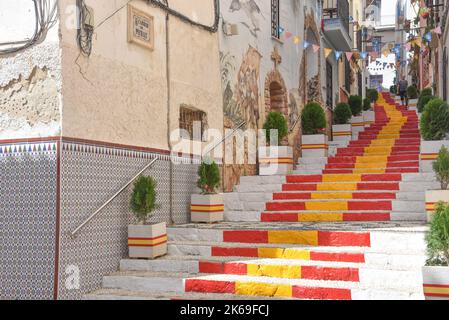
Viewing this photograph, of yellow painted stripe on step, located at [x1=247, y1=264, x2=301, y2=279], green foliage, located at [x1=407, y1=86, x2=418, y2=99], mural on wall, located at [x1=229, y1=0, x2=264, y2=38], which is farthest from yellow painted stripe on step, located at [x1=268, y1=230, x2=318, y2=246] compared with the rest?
green foliage, located at [x1=407, y1=86, x2=418, y2=99]

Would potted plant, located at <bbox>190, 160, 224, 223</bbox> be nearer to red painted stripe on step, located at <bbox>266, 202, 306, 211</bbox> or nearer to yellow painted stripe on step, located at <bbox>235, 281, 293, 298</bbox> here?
red painted stripe on step, located at <bbox>266, 202, 306, 211</bbox>

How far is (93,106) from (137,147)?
1.09 m

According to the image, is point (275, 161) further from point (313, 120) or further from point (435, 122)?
point (435, 122)

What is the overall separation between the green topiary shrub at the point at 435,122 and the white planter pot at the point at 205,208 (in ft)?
12.5

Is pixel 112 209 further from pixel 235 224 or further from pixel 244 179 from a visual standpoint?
pixel 244 179

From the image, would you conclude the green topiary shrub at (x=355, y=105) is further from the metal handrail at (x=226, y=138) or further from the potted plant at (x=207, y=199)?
the potted plant at (x=207, y=199)

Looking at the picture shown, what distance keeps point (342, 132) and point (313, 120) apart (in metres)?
2.74

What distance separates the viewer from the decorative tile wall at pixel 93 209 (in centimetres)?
600

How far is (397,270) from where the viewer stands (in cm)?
575

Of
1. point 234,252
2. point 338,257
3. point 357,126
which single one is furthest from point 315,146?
point 338,257

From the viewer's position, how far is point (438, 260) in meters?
5.01

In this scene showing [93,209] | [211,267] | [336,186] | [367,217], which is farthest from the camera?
[336,186]

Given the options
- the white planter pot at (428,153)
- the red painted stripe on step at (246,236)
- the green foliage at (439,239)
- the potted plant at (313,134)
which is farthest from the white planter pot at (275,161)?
the green foliage at (439,239)

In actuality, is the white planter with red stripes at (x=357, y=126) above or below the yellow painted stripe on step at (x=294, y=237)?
above
